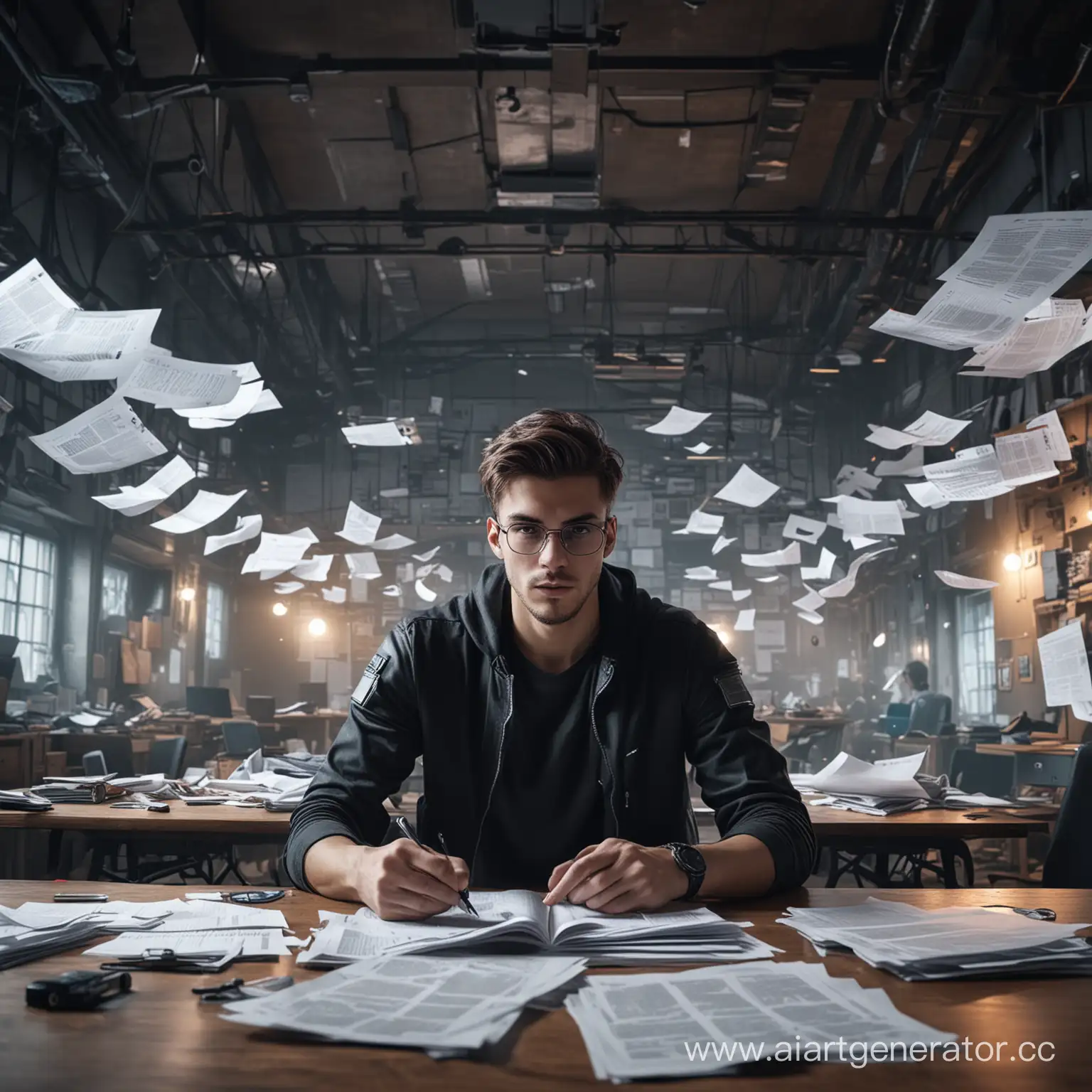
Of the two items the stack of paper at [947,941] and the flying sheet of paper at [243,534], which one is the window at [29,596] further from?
the stack of paper at [947,941]

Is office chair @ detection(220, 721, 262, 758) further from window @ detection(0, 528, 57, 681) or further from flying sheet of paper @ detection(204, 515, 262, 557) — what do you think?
window @ detection(0, 528, 57, 681)

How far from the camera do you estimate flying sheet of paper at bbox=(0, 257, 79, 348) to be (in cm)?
396

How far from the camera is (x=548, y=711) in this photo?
2045mm

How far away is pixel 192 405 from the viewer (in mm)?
4168

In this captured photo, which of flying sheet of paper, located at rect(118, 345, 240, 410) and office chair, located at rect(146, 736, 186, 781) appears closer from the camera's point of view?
flying sheet of paper, located at rect(118, 345, 240, 410)

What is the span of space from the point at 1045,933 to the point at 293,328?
12.7 meters

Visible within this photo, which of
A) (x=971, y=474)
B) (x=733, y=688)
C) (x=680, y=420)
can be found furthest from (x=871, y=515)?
(x=733, y=688)

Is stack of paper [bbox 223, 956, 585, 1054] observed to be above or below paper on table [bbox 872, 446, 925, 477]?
below

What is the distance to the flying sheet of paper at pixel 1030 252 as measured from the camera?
287 cm

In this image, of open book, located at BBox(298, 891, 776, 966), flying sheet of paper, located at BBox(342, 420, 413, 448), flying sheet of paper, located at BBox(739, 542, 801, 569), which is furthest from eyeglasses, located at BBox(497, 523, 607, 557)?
flying sheet of paper, located at BBox(739, 542, 801, 569)

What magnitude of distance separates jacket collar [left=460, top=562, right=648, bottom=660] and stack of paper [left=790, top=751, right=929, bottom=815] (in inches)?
61.9

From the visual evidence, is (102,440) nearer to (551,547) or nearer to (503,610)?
(503,610)

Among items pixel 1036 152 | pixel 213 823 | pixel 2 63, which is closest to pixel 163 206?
pixel 2 63

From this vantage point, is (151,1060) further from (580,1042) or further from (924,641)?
(924,641)
